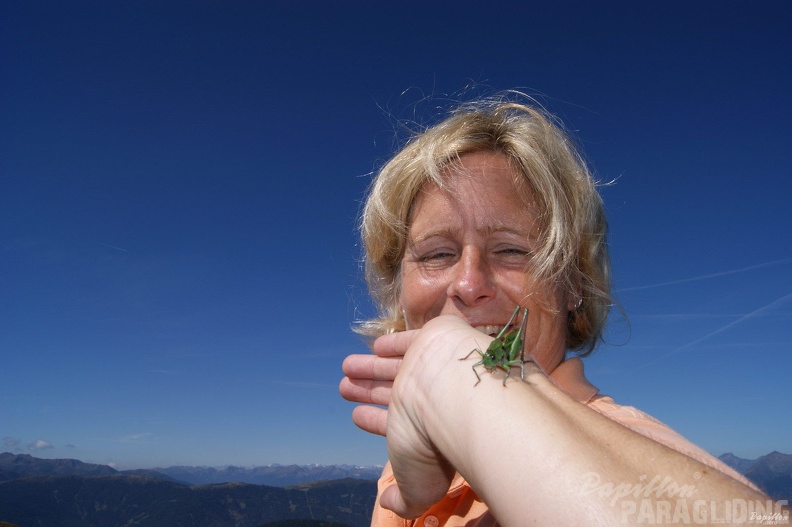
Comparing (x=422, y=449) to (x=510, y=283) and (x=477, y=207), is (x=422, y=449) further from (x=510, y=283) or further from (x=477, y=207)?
(x=477, y=207)

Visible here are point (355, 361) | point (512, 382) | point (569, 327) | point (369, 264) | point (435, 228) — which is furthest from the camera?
point (369, 264)

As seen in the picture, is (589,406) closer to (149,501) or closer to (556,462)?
(556,462)

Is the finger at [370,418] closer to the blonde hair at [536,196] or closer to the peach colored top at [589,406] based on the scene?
the peach colored top at [589,406]

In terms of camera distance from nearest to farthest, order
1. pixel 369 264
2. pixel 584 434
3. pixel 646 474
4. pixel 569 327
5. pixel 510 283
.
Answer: pixel 646 474 < pixel 584 434 < pixel 510 283 < pixel 569 327 < pixel 369 264

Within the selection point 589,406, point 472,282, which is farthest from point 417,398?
point 472,282

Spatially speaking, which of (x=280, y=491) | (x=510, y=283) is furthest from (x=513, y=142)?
(x=280, y=491)

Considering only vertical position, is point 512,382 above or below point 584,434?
above

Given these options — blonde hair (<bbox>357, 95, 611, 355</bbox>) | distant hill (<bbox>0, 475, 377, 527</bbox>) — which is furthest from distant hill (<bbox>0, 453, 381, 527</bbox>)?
blonde hair (<bbox>357, 95, 611, 355</bbox>)
